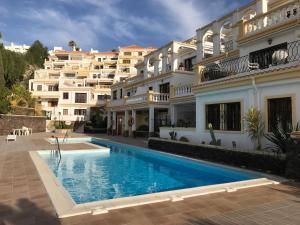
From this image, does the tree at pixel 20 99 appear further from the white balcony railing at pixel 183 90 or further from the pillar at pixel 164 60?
the white balcony railing at pixel 183 90

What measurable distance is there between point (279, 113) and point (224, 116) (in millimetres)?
3366

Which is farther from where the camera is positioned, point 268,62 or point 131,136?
point 131,136

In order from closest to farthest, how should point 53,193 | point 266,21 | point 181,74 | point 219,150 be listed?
point 53,193 < point 219,150 < point 266,21 < point 181,74

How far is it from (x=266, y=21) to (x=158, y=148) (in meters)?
10.6

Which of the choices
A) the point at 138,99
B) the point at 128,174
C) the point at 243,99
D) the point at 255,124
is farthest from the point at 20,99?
the point at 255,124

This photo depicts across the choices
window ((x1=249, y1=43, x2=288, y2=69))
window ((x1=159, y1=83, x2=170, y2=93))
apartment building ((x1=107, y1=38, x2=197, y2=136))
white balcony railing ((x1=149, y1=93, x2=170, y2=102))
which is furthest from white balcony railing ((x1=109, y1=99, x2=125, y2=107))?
window ((x1=249, y1=43, x2=288, y2=69))

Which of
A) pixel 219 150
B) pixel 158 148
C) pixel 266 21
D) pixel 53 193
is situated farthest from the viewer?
pixel 158 148

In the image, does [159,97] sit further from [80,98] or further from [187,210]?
[80,98]

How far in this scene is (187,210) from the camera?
217 inches

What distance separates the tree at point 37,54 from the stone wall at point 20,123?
160 feet

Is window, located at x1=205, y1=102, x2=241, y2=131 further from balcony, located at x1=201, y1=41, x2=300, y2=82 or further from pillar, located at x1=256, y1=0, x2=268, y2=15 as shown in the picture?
pillar, located at x1=256, y1=0, x2=268, y2=15

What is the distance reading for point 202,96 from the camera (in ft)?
52.6

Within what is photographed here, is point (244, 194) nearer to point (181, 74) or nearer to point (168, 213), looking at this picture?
point (168, 213)

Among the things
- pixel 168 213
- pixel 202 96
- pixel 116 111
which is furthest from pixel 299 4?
pixel 116 111
